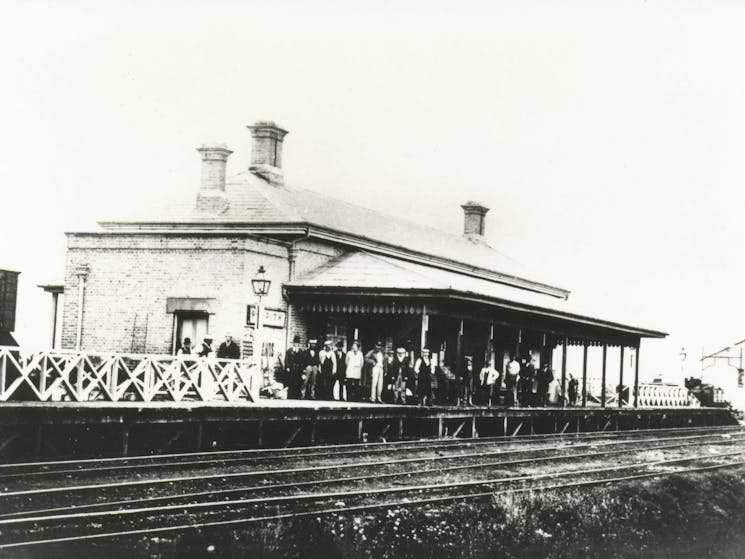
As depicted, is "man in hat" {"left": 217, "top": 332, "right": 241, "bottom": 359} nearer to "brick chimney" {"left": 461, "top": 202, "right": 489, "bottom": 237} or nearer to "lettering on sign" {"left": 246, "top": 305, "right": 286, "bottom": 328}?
"lettering on sign" {"left": 246, "top": 305, "right": 286, "bottom": 328}

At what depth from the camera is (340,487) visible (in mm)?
14508

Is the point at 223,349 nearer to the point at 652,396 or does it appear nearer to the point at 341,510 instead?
the point at 341,510

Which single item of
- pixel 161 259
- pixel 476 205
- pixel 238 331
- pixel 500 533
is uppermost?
pixel 476 205

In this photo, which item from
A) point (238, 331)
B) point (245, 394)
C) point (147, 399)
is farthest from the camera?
point (238, 331)

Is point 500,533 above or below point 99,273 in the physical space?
below

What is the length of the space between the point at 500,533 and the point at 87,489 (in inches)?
185

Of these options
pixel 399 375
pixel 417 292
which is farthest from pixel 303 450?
pixel 417 292

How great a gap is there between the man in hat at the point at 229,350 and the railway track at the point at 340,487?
14.4 feet

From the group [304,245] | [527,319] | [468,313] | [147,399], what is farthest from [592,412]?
[147,399]

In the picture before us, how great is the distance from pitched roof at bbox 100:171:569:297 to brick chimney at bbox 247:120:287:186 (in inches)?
13.3

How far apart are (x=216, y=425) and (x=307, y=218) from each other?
34.7ft

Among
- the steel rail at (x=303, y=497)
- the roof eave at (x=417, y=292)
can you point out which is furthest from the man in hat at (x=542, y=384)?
the steel rail at (x=303, y=497)

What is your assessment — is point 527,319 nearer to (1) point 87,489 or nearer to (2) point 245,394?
(2) point 245,394

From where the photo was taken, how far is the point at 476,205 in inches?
1805
